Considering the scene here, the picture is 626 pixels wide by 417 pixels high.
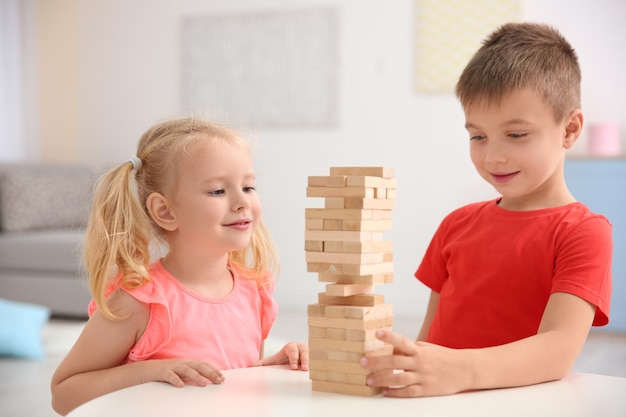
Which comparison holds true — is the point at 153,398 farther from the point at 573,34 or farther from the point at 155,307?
the point at 573,34

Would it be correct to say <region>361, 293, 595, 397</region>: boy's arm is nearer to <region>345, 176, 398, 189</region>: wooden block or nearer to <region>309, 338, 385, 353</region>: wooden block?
<region>309, 338, 385, 353</region>: wooden block

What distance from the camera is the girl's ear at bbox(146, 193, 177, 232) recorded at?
1.46m

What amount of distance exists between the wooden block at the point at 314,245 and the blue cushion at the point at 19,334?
127 inches

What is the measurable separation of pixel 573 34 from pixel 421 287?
6.88 feet

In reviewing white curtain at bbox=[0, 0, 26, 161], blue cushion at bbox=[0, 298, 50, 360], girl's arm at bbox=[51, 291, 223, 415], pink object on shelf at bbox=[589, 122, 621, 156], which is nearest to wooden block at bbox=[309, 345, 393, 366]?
girl's arm at bbox=[51, 291, 223, 415]

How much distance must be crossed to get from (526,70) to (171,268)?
2.40ft

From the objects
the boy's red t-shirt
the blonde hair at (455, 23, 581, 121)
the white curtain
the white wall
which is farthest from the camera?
the white curtain

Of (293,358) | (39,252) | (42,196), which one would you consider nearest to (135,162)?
(293,358)

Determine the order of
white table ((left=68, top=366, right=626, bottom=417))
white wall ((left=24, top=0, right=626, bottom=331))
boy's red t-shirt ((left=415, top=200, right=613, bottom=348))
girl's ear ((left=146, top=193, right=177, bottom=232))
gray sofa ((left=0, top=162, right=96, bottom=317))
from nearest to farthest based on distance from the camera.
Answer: white table ((left=68, top=366, right=626, bottom=417)) < boy's red t-shirt ((left=415, top=200, right=613, bottom=348)) < girl's ear ((left=146, top=193, right=177, bottom=232)) < gray sofa ((left=0, top=162, right=96, bottom=317)) < white wall ((left=24, top=0, right=626, bottom=331))

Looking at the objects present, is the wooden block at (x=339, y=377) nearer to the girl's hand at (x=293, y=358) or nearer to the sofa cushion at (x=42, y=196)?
the girl's hand at (x=293, y=358)

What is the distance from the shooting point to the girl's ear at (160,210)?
57.5 inches

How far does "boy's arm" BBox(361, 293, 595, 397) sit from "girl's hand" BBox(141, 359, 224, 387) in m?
0.24

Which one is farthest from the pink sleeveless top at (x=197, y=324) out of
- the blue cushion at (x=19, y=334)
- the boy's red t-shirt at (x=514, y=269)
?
the blue cushion at (x=19, y=334)

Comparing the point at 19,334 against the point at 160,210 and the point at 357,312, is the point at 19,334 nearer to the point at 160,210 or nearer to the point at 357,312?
the point at 160,210
